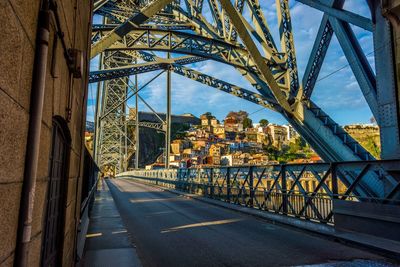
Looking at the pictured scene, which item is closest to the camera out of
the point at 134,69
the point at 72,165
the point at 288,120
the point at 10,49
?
the point at 10,49

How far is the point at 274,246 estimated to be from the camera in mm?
6750

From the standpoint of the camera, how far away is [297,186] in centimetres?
986

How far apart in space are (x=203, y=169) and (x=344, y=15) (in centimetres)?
1166

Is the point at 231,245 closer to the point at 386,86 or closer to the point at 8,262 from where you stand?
the point at 8,262

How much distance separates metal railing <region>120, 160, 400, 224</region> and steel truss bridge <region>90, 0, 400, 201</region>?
18cm

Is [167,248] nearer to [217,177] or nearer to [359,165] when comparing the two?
[359,165]

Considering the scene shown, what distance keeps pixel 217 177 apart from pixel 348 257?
1124 cm

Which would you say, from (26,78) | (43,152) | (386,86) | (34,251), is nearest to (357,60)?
(386,86)

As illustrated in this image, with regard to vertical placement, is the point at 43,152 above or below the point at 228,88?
below

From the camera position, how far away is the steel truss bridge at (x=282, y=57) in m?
8.93

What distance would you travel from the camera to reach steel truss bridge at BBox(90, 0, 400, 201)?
352 inches

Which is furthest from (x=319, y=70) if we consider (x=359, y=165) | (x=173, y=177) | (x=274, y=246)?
(x=173, y=177)

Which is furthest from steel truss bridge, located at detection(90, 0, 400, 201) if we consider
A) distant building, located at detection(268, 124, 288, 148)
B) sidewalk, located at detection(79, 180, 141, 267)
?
distant building, located at detection(268, 124, 288, 148)

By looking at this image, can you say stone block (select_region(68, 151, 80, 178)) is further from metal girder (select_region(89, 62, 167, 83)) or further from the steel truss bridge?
metal girder (select_region(89, 62, 167, 83))
